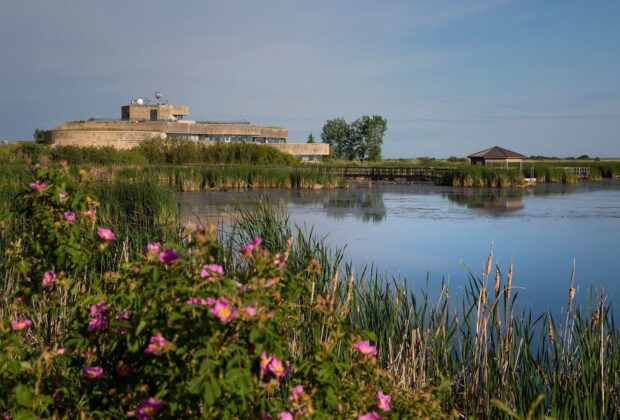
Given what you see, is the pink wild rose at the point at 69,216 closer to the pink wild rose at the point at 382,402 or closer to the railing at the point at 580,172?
the pink wild rose at the point at 382,402

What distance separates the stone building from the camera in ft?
146

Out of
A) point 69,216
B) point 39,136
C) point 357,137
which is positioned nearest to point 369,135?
point 357,137

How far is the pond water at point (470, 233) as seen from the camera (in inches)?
358

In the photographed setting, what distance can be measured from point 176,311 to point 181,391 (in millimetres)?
221

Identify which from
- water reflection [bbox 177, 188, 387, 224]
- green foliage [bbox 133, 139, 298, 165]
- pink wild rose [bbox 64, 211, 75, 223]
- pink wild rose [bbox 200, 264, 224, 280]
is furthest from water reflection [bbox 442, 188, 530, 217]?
pink wild rose [bbox 200, 264, 224, 280]

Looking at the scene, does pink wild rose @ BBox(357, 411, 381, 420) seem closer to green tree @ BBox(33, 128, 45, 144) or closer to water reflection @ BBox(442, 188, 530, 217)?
water reflection @ BBox(442, 188, 530, 217)

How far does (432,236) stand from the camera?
13.7 meters

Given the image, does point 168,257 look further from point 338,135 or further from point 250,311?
point 338,135

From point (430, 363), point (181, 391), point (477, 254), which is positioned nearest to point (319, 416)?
point (181, 391)

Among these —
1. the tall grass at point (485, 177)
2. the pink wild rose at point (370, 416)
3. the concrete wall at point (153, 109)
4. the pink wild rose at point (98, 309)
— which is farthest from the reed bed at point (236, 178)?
the concrete wall at point (153, 109)

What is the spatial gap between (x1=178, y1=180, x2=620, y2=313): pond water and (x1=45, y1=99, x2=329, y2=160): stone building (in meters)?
23.2

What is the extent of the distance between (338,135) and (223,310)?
6744 centimetres

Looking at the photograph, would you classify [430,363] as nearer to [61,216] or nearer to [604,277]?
[61,216]

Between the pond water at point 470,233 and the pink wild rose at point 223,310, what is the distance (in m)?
2.54
